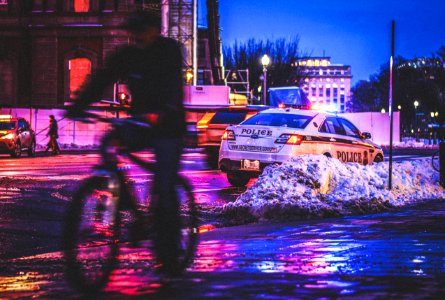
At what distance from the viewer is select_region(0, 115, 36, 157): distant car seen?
27844 millimetres

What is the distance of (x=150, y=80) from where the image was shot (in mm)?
5660

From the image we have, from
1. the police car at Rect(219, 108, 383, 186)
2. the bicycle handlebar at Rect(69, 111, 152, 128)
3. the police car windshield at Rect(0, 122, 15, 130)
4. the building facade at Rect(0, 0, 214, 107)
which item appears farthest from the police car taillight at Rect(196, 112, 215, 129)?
the building facade at Rect(0, 0, 214, 107)

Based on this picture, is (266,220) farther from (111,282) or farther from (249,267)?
(111,282)

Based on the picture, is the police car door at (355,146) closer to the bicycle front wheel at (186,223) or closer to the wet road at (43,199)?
the wet road at (43,199)

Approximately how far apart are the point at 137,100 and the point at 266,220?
194 inches

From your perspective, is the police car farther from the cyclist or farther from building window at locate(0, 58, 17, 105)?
building window at locate(0, 58, 17, 105)

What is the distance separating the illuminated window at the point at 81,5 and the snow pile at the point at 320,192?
3576cm

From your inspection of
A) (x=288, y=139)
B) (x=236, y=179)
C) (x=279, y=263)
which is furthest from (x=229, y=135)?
(x=279, y=263)

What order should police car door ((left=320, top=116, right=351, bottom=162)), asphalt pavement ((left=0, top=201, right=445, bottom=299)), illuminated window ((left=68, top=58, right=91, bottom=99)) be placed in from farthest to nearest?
illuminated window ((left=68, top=58, right=91, bottom=99)) < police car door ((left=320, top=116, right=351, bottom=162)) < asphalt pavement ((left=0, top=201, right=445, bottom=299))

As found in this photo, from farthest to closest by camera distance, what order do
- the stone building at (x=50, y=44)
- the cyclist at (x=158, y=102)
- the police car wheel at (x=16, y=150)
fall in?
the stone building at (x=50, y=44) < the police car wheel at (x=16, y=150) < the cyclist at (x=158, y=102)

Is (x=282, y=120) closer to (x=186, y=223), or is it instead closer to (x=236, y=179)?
(x=236, y=179)

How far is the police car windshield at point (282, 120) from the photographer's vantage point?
15344 mm

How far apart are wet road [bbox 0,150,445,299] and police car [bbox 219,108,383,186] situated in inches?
175

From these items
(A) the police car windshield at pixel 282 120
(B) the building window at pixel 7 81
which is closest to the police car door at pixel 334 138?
(A) the police car windshield at pixel 282 120
